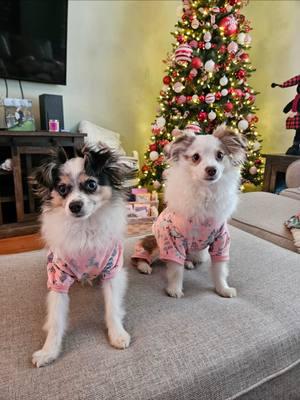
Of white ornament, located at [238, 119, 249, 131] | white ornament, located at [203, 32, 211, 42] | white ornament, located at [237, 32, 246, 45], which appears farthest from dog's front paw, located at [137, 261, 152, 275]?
white ornament, located at [237, 32, 246, 45]

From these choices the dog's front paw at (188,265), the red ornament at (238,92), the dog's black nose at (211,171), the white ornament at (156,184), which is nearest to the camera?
the dog's black nose at (211,171)

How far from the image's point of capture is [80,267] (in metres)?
0.98

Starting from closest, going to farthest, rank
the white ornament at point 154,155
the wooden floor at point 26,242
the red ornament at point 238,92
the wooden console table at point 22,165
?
the wooden floor at point 26,242 < the wooden console table at point 22,165 < the red ornament at point 238,92 < the white ornament at point 154,155

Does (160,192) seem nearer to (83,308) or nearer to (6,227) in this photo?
(6,227)

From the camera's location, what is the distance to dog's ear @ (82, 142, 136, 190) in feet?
3.21

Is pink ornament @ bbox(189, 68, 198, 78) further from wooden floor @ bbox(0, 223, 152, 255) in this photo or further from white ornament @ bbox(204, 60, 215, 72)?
wooden floor @ bbox(0, 223, 152, 255)

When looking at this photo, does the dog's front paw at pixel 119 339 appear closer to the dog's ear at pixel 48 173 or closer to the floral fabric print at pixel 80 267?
the floral fabric print at pixel 80 267

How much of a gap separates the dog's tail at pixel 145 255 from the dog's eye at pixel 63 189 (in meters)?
0.53

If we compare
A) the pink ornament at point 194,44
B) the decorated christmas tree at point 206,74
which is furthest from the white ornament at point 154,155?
the pink ornament at point 194,44

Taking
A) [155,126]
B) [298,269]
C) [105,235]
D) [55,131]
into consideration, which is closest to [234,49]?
[155,126]

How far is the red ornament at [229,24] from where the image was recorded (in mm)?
2840

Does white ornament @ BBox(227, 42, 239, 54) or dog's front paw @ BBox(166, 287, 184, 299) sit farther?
white ornament @ BBox(227, 42, 239, 54)

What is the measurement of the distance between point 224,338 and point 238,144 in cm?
76

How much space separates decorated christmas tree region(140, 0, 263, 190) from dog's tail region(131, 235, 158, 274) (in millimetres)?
1709
